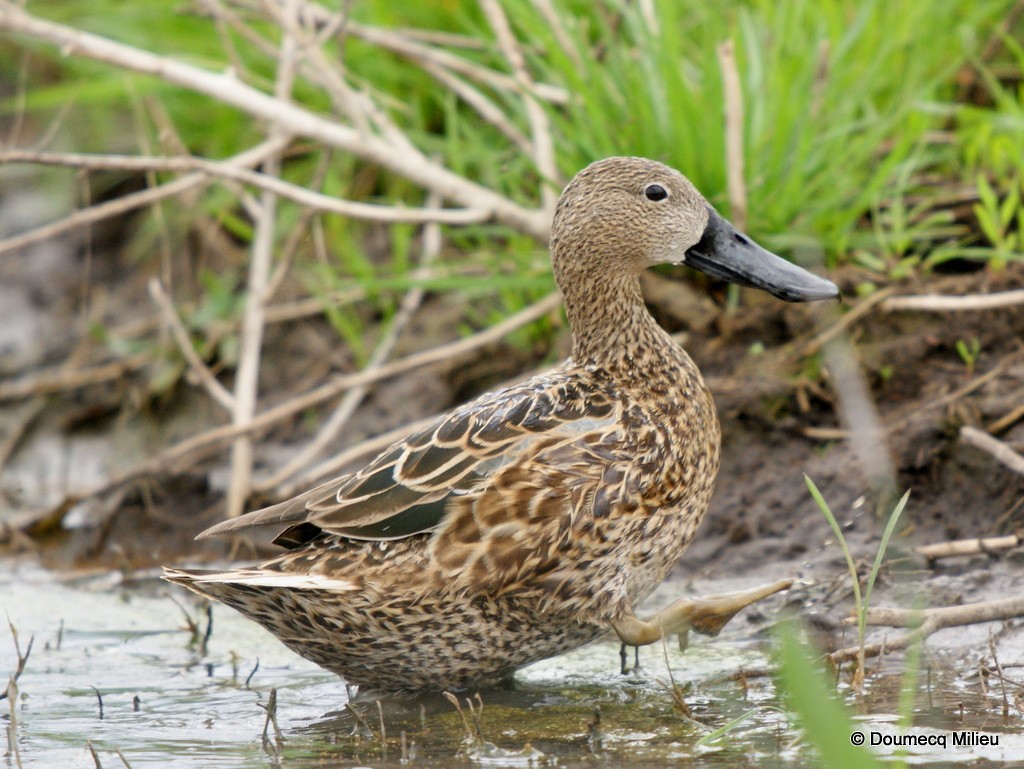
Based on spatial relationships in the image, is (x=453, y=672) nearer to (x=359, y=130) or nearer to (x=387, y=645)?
(x=387, y=645)

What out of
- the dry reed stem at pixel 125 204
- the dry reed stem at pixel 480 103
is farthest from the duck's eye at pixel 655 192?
the dry reed stem at pixel 125 204

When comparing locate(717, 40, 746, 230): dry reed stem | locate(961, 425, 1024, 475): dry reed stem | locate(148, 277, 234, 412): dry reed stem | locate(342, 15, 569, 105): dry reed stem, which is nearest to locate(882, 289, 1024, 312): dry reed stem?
locate(961, 425, 1024, 475): dry reed stem

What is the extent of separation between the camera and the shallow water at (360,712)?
10.6ft

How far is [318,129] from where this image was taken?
5270 mm

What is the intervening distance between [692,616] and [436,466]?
0.78m

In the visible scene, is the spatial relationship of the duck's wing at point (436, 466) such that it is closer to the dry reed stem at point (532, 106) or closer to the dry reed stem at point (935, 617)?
the dry reed stem at point (935, 617)

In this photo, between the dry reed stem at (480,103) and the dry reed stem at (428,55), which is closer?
the dry reed stem at (480,103)

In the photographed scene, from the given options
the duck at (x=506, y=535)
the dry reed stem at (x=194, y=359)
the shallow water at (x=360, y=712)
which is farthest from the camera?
the dry reed stem at (x=194, y=359)

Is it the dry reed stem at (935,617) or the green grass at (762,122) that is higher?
the green grass at (762,122)

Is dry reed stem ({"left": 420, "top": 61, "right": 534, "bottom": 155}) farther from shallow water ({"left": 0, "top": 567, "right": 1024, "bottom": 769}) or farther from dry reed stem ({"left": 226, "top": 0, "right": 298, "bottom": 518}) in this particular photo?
shallow water ({"left": 0, "top": 567, "right": 1024, "bottom": 769})

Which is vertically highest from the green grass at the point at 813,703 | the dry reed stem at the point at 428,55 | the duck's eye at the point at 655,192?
the dry reed stem at the point at 428,55

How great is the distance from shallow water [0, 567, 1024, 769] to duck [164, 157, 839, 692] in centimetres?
16

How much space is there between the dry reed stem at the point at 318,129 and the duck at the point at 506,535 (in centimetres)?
124

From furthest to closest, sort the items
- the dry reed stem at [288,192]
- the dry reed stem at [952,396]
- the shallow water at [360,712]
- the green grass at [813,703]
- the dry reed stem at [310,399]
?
the dry reed stem at [310,399] → the dry reed stem at [288,192] → the dry reed stem at [952,396] → the shallow water at [360,712] → the green grass at [813,703]
